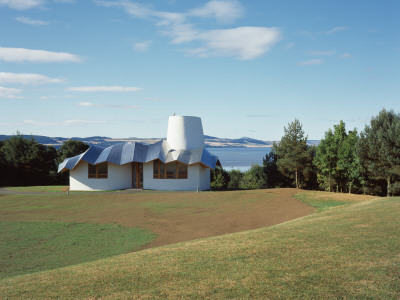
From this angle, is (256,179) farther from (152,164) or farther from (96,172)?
(96,172)

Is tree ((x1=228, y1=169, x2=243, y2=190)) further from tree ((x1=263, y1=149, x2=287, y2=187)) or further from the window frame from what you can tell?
the window frame

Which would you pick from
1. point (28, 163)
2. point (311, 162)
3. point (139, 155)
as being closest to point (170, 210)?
point (139, 155)

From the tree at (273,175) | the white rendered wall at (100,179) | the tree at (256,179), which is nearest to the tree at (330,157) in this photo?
the tree at (273,175)

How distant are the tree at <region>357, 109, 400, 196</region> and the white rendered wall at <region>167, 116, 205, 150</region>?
1668 centimetres

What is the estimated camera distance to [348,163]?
37094 millimetres

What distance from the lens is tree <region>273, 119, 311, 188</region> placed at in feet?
132

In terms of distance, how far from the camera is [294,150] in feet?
132

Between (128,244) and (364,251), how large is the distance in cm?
931

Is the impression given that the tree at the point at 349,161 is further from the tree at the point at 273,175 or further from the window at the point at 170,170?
the window at the point at 170,170

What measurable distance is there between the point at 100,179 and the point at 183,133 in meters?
10.2

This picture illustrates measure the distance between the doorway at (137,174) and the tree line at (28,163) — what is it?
18.0 m

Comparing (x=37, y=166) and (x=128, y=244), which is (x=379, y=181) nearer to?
(x=128, y=244)

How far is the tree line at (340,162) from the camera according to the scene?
3141 centimetres

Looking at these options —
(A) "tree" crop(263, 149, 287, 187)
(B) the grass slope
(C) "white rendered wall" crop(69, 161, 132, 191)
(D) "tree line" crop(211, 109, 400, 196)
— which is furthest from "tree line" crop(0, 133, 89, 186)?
(B) the grass slope
